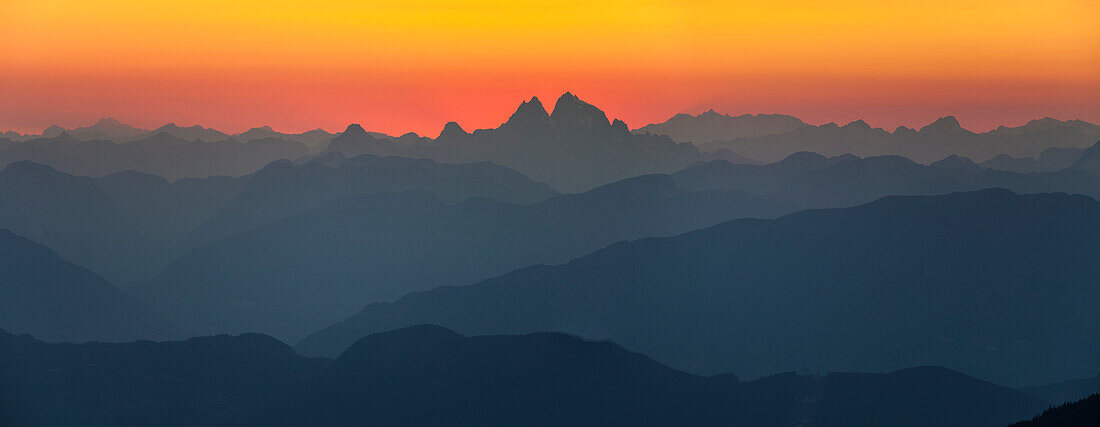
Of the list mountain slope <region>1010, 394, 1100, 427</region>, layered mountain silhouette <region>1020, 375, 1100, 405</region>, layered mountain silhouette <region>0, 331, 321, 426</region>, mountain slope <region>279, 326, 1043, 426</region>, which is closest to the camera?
mountain slope <region>1010, 394, 1100, 427</region>

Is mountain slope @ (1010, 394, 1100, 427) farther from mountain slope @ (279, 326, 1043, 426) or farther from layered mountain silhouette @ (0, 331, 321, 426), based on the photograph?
layered mountain silhouette @ (0, 331, 321, 426)

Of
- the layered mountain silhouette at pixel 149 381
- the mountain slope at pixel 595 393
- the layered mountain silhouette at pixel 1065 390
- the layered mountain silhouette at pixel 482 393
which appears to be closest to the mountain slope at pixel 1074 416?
the mountain slope at pixel 595 393

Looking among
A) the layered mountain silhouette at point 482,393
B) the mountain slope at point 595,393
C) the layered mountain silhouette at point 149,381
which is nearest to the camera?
the mountain slope at point 595,393

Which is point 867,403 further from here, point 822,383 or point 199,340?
point 199,340

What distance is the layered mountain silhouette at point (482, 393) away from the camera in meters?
146

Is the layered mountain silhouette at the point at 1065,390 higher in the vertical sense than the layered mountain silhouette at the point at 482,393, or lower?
higher

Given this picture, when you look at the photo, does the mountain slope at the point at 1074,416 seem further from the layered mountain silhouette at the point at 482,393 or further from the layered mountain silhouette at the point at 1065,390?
the layered mountain silhouette at the point at 1065,390

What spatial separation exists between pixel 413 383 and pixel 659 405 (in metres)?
37.9

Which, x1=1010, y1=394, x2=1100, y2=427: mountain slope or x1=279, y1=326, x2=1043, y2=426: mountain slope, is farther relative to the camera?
x1=279, y1=326, x2=1043, y2=426: mountain slope

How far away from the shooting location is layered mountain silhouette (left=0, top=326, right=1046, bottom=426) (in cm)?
14600

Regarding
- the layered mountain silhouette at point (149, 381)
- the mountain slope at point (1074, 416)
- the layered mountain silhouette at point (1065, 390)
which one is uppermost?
the layered mountain silhouette at point (1065, 390)

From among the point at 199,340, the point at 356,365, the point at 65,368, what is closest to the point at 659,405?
the point at 356,365

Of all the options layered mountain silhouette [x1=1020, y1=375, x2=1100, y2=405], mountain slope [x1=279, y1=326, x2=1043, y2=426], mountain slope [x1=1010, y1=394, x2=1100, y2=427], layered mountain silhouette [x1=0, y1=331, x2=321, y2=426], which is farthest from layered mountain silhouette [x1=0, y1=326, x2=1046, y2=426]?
mountain slope [x1=1010, y1=394, x2=1100, y2=427]

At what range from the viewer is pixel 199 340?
588 ft
